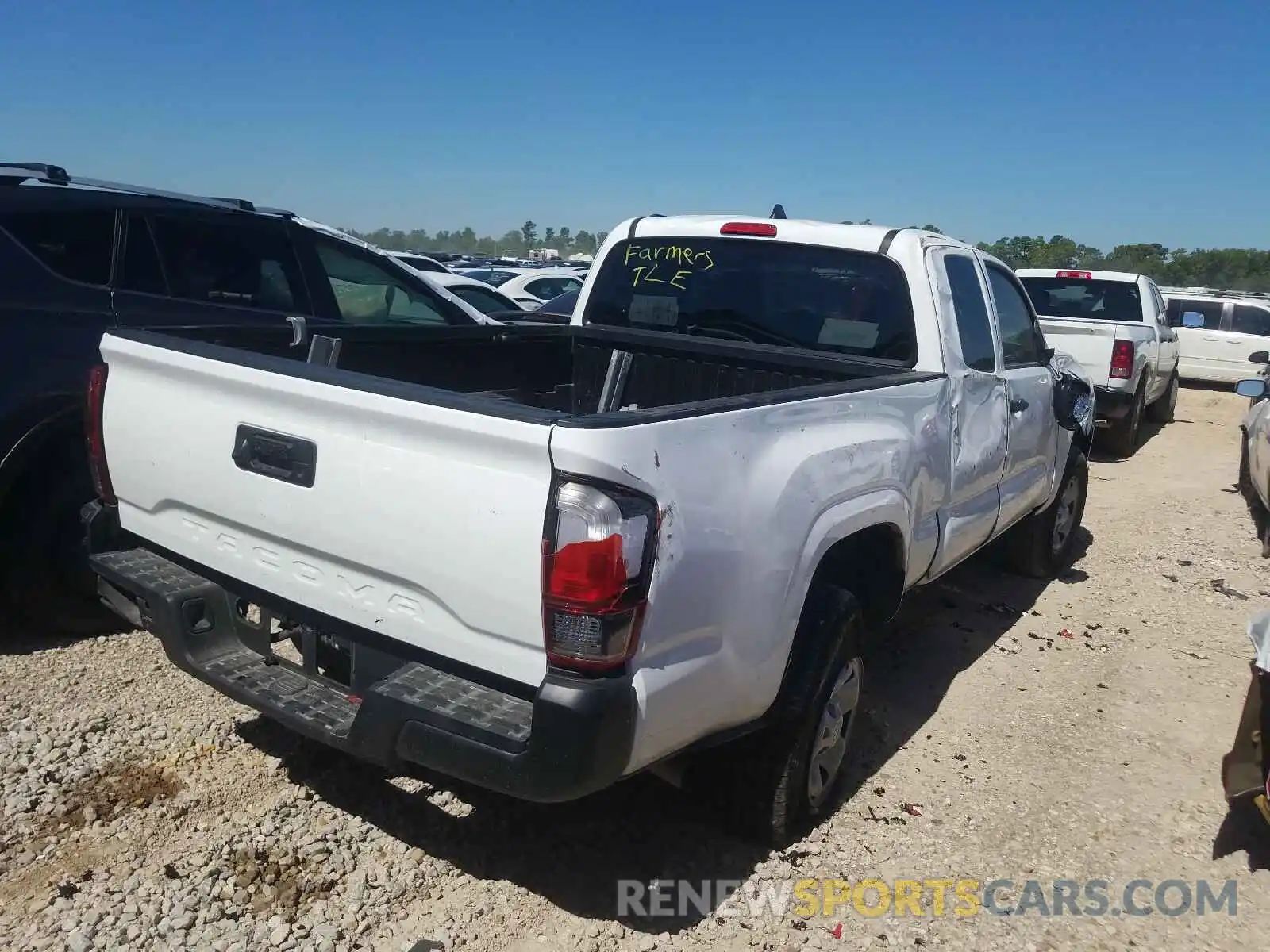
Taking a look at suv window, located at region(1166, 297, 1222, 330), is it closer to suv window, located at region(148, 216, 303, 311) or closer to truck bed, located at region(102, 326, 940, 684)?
suv window, located at region(148, 216, 303, 311)

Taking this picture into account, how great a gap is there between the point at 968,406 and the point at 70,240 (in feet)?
12.7

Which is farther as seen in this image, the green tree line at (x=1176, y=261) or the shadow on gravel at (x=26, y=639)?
the green tree line at (x=1176, y=261)

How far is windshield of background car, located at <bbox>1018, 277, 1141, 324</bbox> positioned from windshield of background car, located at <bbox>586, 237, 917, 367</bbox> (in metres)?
7.61

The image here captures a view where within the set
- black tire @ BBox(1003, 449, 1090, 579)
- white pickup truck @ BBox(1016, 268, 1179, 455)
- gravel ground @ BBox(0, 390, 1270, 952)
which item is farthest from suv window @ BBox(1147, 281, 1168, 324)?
gravel ground @ BBox(0, 390, 1270, 952)

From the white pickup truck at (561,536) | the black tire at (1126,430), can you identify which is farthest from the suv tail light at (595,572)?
the black tire at (1126,430)

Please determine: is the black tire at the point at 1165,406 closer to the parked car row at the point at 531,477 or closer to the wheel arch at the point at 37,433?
the parked car row at the point at 531,477

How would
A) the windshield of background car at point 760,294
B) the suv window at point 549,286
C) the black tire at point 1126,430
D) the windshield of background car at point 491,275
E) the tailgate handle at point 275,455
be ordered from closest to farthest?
1. the tailgate handle at point 275,455
2. the windshield of background car at point 760,294
3. the black tire at point 1126,430
4. the suv window at point 549,286
5. the windshield of background car at point 491,275

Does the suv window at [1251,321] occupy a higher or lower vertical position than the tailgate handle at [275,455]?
higher

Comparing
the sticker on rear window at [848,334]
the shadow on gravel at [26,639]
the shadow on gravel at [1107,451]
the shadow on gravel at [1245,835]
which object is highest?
the sticker on rear window at [848,334]

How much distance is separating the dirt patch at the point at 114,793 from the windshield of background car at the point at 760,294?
2.70 m

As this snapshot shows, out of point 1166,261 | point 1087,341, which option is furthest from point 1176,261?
point 1087,341

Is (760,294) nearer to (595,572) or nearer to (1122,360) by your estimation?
(595,572)

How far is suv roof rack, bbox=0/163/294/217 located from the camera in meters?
4.48

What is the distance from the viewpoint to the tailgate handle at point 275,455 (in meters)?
2.55
